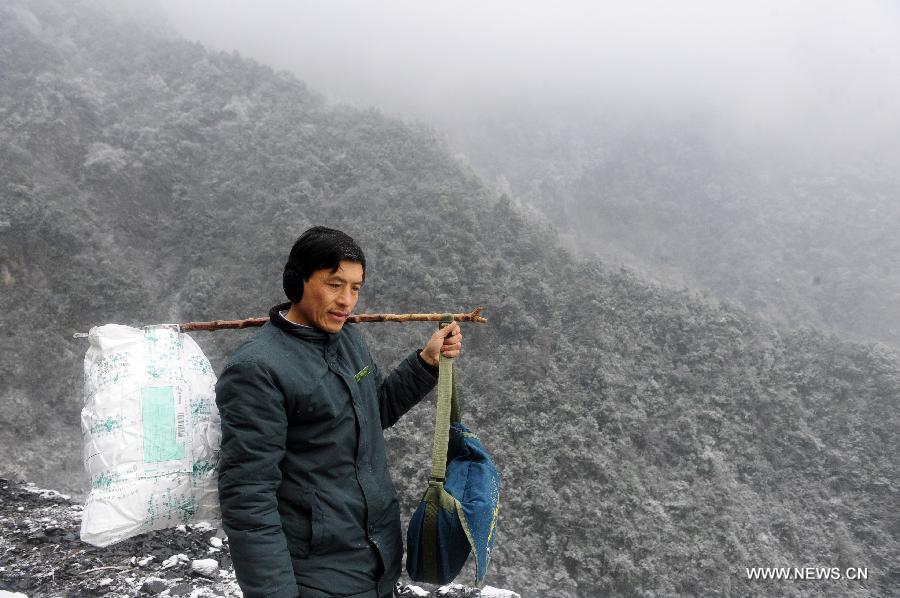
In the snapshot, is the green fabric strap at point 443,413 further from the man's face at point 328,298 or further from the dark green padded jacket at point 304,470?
the man's face at point 328,298

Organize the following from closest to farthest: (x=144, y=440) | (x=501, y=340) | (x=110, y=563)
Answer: (x=144, y=440)
(x=110, y=563)
(x=501, y=340)

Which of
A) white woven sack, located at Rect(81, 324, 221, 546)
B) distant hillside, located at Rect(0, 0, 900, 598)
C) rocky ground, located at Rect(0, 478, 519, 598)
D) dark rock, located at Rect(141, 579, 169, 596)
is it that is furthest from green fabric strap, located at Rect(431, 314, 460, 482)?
distant hillside, located at Rect(0, 0, 900, 598)

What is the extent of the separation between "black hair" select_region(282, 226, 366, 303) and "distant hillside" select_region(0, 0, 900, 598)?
4206mm

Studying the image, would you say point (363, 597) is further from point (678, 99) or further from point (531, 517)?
point (678, 99)

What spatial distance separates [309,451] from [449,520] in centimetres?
50

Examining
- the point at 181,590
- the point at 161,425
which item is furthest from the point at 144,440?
the point at 181,590

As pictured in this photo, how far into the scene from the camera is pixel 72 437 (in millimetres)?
6391

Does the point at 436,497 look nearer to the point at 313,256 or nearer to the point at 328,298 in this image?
the point at 328,298

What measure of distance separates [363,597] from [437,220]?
8138 millimetres

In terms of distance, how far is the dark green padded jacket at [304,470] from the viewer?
1.30 meters

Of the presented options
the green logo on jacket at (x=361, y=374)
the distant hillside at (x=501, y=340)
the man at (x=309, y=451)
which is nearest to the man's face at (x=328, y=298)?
the man at (x=309, y=451)

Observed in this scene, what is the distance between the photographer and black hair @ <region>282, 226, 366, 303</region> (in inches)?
59.1

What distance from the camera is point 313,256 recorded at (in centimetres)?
150

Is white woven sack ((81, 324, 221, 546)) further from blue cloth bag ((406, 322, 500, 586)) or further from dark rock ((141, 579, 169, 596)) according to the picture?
dark rock ((141, 579, 169, 596))
